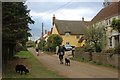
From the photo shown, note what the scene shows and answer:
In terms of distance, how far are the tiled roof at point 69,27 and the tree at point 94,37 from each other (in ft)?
150

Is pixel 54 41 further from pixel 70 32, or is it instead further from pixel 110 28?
pixel 110 28

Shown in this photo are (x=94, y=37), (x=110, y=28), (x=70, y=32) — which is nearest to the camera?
(x=94, y=37)

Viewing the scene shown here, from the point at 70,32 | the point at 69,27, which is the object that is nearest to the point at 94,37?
the point at 70,32

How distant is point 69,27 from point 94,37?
1994 inches

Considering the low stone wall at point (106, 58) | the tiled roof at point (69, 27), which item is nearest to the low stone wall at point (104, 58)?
the low stone wall at point (106, 58)

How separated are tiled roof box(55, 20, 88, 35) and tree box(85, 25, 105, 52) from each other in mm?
45592

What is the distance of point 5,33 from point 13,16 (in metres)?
1.23

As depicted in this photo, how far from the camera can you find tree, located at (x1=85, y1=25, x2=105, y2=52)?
36281 millimetres

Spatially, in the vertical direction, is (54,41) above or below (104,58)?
above

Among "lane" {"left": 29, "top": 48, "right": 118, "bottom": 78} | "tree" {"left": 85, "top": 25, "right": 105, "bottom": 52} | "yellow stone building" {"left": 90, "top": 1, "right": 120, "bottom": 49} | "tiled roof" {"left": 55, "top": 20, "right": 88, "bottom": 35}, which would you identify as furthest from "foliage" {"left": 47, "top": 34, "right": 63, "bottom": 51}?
"lane" {"left": 29, "top": 48, "right": 118, "bottom": 78}

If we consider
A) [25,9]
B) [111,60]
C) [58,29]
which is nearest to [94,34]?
[111,60]

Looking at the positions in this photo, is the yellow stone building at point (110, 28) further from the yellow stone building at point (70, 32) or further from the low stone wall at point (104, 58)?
the yellow stone building at point (70, 32)

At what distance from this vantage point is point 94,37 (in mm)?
36219

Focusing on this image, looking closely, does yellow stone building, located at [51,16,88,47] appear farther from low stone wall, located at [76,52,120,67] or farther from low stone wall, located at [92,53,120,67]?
low stone wall, located at [92,53,120,67]
